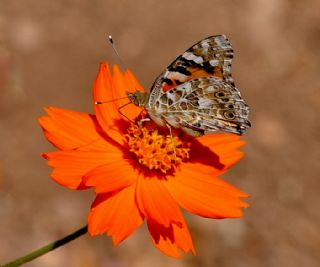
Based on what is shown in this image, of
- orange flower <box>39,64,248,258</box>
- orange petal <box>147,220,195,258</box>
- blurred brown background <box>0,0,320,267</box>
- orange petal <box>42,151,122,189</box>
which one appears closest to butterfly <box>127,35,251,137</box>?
orange flower <box>39,64,248,258</box>

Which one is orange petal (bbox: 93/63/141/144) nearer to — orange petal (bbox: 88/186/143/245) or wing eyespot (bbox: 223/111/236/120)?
orange petal (bbox: 88/186/143/245)

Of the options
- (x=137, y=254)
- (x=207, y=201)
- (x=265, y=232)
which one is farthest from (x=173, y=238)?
(x=265, y=232)

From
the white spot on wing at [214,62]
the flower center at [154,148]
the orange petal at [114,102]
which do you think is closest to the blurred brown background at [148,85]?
the orange petal at [114,102]

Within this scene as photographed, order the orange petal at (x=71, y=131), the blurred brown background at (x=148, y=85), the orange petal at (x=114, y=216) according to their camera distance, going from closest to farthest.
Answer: the orange petal at (x=114, y=216), the orange petal at (x=71, y=131), the blurred brown background at (x=148, y=85)

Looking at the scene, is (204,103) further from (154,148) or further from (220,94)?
(154,148)

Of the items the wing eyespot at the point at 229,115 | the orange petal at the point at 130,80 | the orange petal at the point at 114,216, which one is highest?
the orange petal at the point at 130,80

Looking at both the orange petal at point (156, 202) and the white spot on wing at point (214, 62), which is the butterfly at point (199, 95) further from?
the orange petal at point (156, 202)

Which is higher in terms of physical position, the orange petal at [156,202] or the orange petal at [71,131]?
the orange petal at [71,131]

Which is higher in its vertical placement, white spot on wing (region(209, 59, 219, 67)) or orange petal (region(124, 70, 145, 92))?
white spot on wing (region(209, 59, 219, 67))
